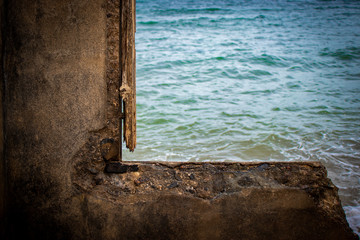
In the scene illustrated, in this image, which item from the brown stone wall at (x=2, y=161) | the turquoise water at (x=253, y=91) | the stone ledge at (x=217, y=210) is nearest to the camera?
the brown stone wall at (x=2, y=161)

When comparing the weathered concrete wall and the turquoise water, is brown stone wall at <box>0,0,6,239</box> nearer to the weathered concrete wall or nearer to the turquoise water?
the weathered concrete wall

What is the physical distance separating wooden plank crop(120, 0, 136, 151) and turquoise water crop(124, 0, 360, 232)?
2.22 m

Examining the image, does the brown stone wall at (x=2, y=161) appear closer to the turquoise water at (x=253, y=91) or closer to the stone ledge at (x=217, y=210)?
Answer: the stone ledge at (x=217, y=210)

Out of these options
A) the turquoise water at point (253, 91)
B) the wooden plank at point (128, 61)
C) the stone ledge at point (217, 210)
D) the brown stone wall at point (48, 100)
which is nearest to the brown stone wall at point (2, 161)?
the brown stone wall at point (48, 100)

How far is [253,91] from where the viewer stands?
6.86 m

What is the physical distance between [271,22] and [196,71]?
333 inches

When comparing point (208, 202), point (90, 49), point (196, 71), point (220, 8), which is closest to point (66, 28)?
point (90, 49)

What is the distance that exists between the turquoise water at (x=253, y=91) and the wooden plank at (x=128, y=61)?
2216 millimetres

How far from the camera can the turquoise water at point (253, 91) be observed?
4.04 m

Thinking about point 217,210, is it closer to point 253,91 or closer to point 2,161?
point 2,161

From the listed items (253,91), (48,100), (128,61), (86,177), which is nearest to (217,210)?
(86,177)

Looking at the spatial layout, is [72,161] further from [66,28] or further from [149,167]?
[66,28]

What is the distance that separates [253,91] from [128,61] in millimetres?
5896

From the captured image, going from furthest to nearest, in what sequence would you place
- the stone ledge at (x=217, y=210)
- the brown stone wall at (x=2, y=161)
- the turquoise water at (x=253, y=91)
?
the turquoise water at (x=253, y=91), the stone ledge at (x=217, y=210), the brown stone wall at (x=2, y=161)
